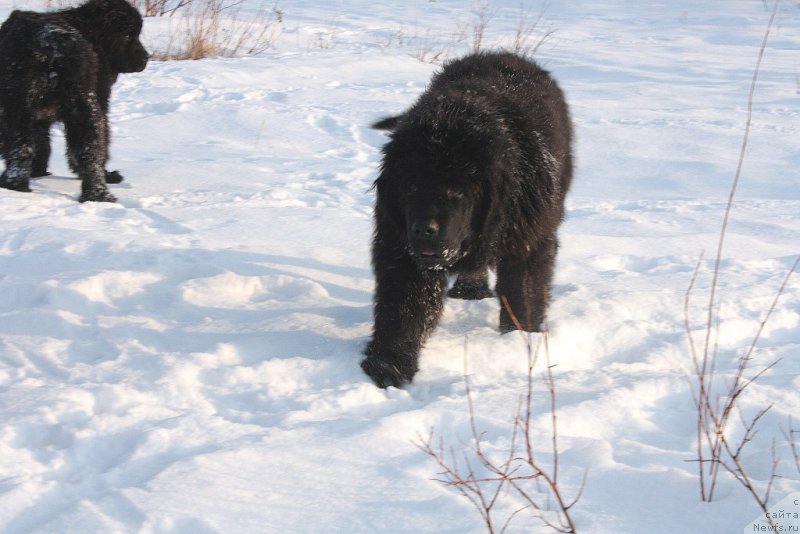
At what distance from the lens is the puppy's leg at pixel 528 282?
413 centimetres

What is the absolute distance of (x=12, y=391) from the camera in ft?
11.3

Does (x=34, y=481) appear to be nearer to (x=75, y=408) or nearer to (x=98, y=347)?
(x=75, y=408)

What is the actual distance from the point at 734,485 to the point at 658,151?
604cm

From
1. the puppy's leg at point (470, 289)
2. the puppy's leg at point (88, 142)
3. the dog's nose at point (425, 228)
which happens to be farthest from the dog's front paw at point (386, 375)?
the puppy's leg at point (88, 142)

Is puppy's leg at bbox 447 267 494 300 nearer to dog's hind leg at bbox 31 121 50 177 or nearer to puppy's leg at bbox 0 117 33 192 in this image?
puppy's leg at bbox 0 117 33 192

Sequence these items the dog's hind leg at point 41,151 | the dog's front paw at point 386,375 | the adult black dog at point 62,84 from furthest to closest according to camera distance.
A: the dog's hind leg at point 41,151 → the adult black dog at point 62,84 → the dog's front paw at point 386,375

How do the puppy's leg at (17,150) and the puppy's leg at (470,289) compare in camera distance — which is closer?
the puppy's leg at (470,289)

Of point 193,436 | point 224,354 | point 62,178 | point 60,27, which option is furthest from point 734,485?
point 62,178

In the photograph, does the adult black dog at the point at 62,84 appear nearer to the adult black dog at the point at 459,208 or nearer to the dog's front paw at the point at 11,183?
the dog's front paw at the point at 11,183

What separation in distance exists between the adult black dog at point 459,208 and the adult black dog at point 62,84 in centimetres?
338

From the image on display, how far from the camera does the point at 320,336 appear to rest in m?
4.19

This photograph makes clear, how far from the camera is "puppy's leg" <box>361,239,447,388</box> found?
12.4 ft

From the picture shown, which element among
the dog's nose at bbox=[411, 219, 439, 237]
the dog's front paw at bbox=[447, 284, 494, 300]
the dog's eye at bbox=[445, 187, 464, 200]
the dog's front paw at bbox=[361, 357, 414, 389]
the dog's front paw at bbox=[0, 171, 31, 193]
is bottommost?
the dog's front paw at bbox=[0, 171, 31, 193]

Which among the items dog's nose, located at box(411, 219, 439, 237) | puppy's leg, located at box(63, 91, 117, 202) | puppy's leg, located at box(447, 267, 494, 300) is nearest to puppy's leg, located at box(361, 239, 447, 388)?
dog's nose, located at box(411, 219, 439, 237)
